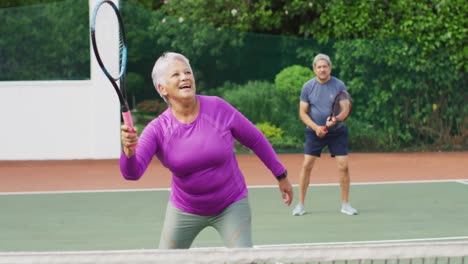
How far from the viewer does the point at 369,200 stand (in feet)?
36.4

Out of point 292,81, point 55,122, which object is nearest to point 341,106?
point 292,81

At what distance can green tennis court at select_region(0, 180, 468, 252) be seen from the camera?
28.2ft

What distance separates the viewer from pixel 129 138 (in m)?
4.48

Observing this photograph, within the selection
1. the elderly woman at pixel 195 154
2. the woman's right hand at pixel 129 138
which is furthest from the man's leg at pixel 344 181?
the woman's right hand at pixel 129 138

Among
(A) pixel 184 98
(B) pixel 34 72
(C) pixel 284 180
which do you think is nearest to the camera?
(A) pixel 184 98

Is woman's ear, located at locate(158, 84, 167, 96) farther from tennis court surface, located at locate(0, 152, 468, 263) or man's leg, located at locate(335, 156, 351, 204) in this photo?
man's leg, located at locate(335, 156, 351, 204)

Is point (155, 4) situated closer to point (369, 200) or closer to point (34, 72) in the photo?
point (34, 72)

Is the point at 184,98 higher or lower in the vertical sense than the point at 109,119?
higher

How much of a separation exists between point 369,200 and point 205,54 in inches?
241

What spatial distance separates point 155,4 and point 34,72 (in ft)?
23.4

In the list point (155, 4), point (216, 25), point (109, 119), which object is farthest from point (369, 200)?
point (155, 4)

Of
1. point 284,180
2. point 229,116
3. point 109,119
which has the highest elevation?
point 229,116

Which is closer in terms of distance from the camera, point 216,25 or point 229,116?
point 229,116

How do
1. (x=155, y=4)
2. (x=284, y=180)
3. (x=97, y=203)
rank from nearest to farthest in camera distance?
(x=284, y=180) → (x=97, y=203) → (x=155, y=4)
